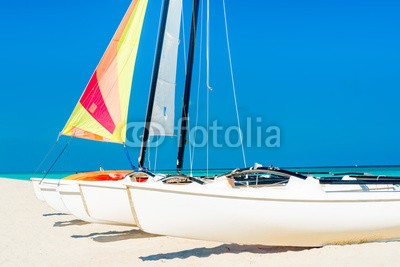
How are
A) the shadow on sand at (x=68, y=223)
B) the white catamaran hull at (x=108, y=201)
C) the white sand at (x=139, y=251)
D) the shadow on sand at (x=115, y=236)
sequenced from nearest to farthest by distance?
the white sand at (x=139, y=251) < the white catamaran hull at (x=108, y=201) < the shadow on sand at (x=115, y=236) < the shadow on sand at (x=68, y=223)

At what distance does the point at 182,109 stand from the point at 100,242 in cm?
473

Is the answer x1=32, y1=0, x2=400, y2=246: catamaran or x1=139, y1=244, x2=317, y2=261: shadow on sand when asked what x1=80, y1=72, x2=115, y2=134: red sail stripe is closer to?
x1=139, y1=244, x2=317, y2=261: shadow on sand

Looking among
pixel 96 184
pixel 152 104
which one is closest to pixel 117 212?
pixel 96 184

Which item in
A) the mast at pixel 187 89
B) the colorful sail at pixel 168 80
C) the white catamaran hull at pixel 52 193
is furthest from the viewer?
Answer: the mast at pixel 187 89

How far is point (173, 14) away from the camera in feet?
45.2

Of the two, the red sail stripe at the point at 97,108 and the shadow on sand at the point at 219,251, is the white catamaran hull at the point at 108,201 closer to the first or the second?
the shadow on sand at the point at 219,251

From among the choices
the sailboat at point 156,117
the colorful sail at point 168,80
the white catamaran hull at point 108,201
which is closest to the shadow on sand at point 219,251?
the white catamaran hull at point 108,201

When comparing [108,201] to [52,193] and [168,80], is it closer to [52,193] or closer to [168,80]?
[52,193]

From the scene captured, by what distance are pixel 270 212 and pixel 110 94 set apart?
22.3 ft

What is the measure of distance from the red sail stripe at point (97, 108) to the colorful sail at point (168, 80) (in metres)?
1.18

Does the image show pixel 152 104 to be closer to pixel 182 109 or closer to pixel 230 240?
pixel 182 109

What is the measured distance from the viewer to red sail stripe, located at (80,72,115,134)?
41.3 feet

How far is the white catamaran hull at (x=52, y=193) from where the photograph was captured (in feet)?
43.4

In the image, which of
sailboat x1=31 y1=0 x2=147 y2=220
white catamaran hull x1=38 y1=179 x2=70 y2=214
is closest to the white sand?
white catamaran hull x1=38 y1=179 x2=70 y2=214
